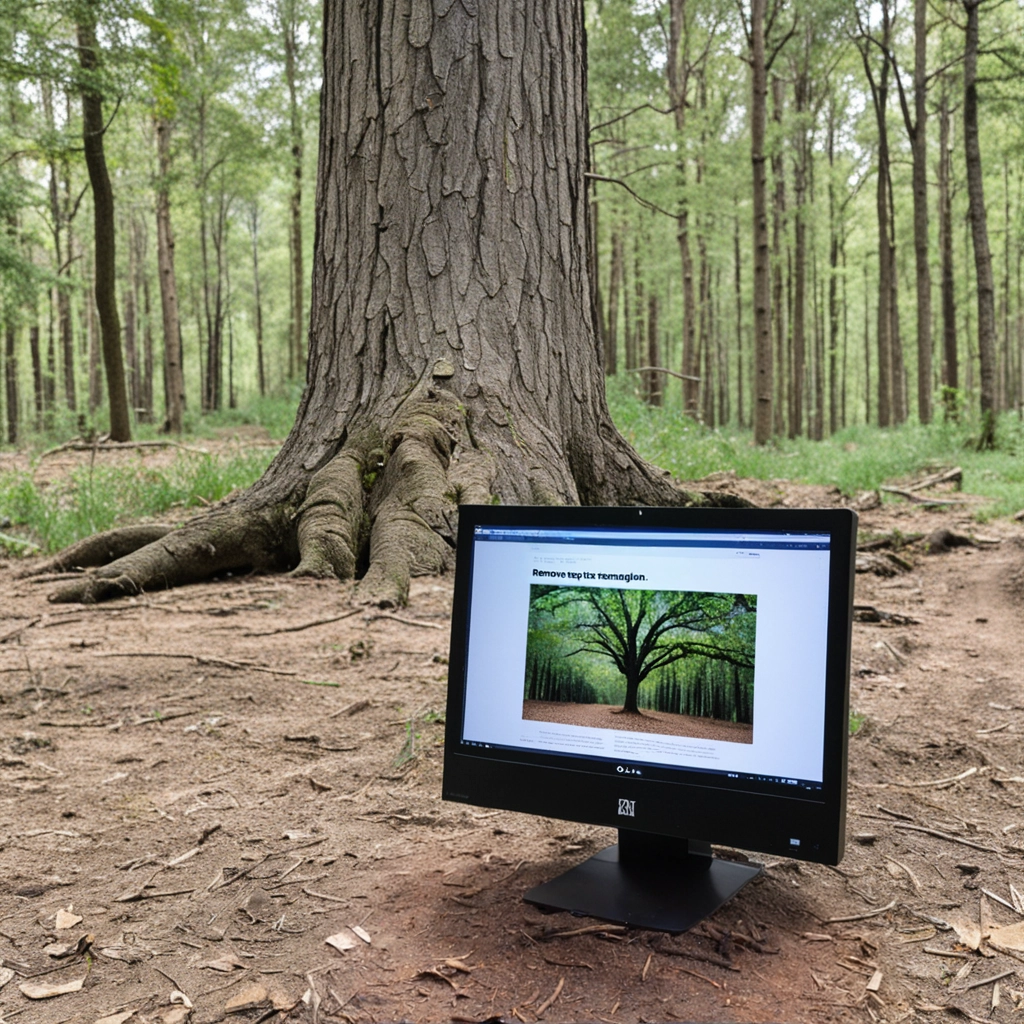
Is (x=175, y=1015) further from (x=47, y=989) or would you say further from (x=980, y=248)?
(x=980, y=248)

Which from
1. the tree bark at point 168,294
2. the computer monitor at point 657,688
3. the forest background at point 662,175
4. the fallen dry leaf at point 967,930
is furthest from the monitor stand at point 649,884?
the tree bark at point 168,294

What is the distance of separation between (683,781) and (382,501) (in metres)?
2.77

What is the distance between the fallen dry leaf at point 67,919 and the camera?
1.87m

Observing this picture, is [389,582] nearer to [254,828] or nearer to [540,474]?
[540,474]

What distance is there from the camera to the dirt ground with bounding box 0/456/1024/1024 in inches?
62.0

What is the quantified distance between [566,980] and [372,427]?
10.9 ft

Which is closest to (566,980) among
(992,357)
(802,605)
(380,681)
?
(802,605)

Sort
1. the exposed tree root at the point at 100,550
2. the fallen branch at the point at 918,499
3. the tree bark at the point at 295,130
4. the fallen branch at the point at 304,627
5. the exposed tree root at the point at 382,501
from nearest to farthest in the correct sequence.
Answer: the fallen branch at the point at 304,627 < the exposed tree root at the point at 382,501 < the exposed tree root at the point at 100,550 < the fallen branch at the point at 918,499 < the tree bark at the point at 295,130

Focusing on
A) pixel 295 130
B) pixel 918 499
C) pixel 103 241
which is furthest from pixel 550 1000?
pixel 295 130

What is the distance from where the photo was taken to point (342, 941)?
1.74 meters

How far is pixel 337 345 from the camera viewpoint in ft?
15.7

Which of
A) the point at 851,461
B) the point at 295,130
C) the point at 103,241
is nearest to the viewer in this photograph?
the point at 851,461

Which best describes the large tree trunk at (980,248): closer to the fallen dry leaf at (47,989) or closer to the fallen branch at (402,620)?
the fallen branch at (402,620)

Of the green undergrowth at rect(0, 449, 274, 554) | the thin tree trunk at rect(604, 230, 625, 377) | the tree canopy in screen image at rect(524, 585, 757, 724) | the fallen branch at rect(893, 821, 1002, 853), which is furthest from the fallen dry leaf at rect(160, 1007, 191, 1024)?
the thin tree trunk at rect(604, 230, 625, 377)
